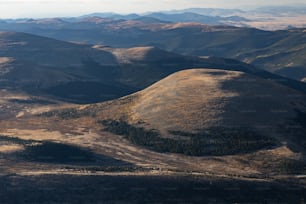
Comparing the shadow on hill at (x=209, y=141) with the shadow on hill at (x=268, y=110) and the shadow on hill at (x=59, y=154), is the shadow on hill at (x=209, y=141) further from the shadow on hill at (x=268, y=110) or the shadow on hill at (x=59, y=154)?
the shadow on hill at (x=59, y=154)

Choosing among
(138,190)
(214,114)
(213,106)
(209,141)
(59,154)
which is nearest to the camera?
(138,190)

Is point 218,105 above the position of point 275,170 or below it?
above

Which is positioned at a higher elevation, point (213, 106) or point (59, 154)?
point (213, 106)

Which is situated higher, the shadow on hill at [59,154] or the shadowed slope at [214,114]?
the shadowed slope at [214,114]

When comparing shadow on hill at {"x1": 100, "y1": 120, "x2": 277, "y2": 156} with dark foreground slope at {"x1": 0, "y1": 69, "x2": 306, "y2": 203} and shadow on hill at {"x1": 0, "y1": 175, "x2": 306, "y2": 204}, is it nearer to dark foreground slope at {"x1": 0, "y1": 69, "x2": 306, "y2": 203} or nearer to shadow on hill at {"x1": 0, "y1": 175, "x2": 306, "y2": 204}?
dark foreground slope at {"x1": 0, "y1": 69, "x2": 306, "y2": 203}

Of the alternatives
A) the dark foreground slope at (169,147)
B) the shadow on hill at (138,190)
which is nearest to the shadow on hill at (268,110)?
the dark foreground slope at (169,147)

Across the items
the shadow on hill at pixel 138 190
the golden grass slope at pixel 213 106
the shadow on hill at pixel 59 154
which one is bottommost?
the shadow on hill at pixel 59 154

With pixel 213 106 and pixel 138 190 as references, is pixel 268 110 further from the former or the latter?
pixel 138 190

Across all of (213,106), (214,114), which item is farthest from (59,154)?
(213,106)

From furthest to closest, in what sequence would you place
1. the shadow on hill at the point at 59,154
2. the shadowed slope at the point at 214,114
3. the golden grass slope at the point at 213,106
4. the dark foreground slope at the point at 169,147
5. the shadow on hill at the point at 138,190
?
the golden grass slope at the point at 213,106 < the shadowed slope at the point at 214,114 < the shadow on hill at the point at 59,154 < the dark foreground slope at the point at 169,147 < the shadow on hill at the point at 138,190

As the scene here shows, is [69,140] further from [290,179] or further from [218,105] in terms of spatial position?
[290,179]

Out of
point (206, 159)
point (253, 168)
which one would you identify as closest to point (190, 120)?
point (206, 159)
